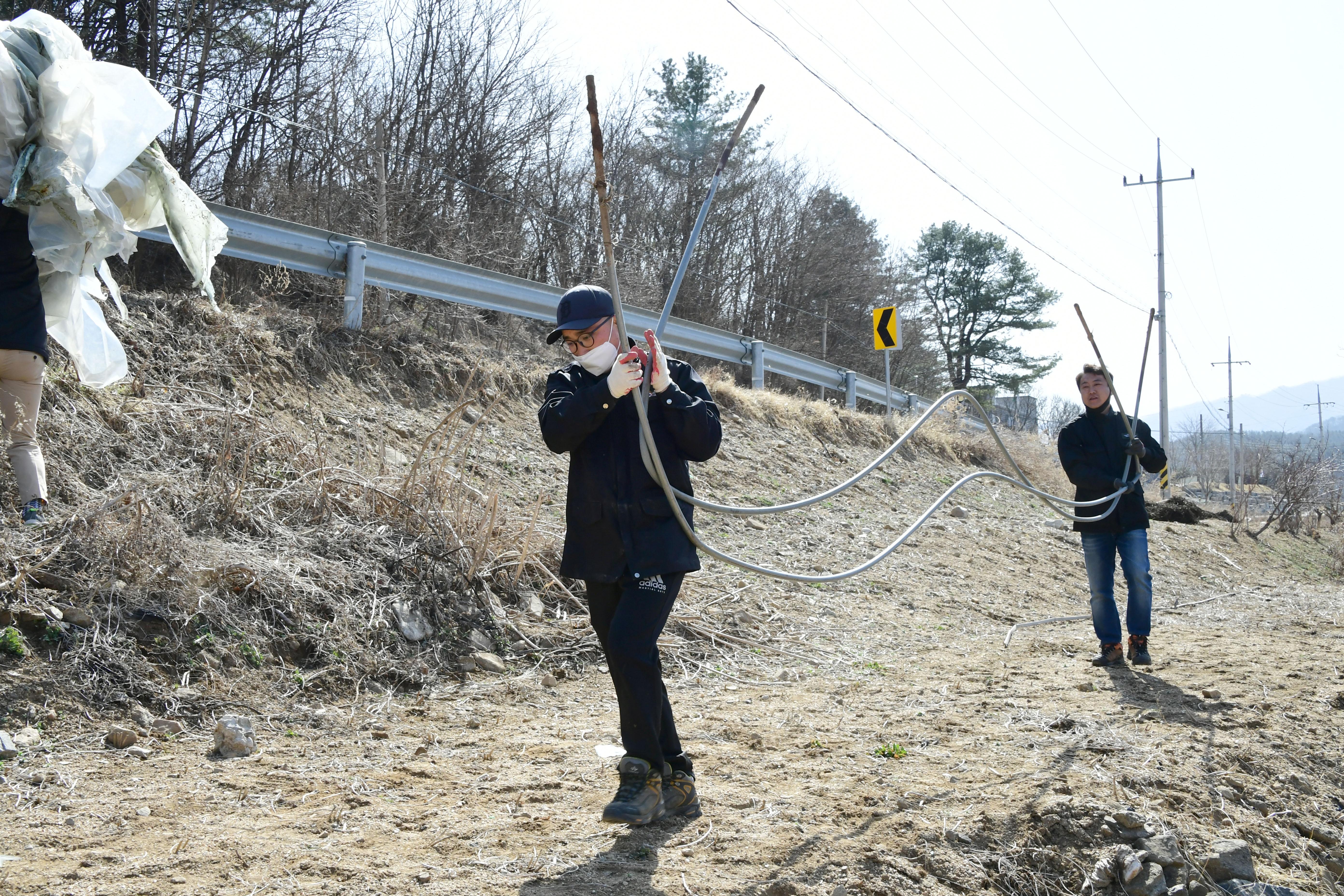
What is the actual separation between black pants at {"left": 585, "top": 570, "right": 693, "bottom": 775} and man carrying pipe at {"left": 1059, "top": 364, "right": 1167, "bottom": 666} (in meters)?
3.96

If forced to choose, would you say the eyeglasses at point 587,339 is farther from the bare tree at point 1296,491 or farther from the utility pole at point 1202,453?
the utility pole at point 1202,453

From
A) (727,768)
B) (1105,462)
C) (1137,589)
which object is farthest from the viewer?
(1105,462)

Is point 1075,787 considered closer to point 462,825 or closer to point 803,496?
point 462,825

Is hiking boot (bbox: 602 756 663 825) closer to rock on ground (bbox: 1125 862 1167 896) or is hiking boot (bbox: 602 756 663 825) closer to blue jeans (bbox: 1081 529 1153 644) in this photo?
rock on ground (bbox: 1125 862 1167 896)

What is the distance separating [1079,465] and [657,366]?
4.36 meters

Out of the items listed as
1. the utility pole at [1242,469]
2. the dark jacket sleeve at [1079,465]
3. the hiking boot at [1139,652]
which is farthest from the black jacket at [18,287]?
A: the utility pole at [1242,469]

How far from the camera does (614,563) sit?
10.3ft

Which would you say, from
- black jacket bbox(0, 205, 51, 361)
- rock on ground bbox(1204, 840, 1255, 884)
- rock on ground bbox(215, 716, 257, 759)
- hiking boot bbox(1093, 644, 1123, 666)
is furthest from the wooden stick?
rock on ground bbox(1204, 840, 1255, 884)

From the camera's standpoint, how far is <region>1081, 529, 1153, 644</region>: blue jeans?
20.2ft

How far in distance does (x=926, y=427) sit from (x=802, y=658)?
1128cm

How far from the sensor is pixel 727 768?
3.96m

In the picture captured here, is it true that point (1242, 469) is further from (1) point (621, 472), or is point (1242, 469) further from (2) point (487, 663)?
(1) point (621, 472)

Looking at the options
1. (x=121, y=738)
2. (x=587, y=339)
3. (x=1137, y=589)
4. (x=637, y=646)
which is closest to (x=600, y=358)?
(x=587, y=339)

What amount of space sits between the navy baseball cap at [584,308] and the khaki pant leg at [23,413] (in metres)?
2.88
